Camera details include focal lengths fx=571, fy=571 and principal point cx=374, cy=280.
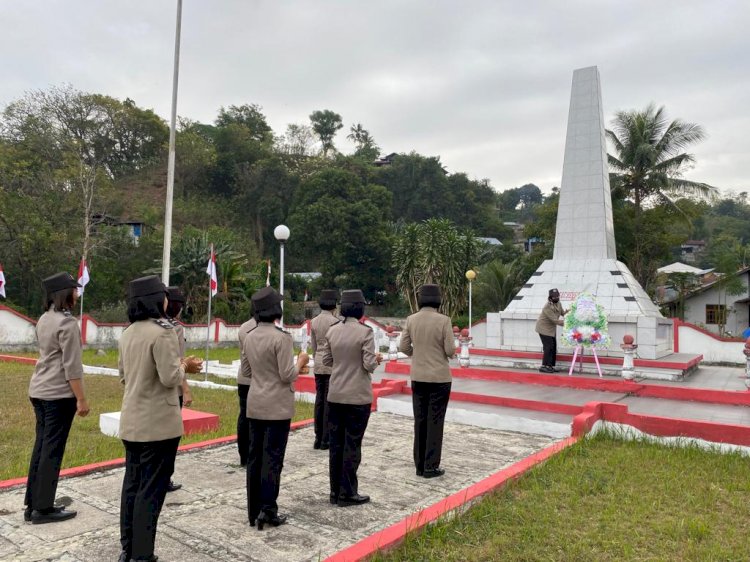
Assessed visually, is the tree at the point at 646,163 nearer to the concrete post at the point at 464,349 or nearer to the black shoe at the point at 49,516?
the concrete post at the point at 464,349

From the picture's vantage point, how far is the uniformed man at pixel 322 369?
5961mm

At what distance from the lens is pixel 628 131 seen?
20.8m

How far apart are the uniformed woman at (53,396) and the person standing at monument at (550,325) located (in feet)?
26.1

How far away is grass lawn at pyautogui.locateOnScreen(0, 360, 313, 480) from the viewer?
219 inches

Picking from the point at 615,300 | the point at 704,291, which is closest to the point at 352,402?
the point at 615,300

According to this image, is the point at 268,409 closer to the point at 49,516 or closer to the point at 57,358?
the point at 57,358

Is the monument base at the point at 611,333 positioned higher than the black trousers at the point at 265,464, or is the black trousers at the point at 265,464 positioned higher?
the monument base at the point at 611,333

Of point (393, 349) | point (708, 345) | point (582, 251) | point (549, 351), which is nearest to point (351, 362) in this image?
point (549, 351)

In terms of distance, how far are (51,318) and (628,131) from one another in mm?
21132

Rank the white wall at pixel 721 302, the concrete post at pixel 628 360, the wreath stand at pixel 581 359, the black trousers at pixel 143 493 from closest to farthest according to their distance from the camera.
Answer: the black trousers at pixel 143 493 → the concrete post at pixel 628 360 → the wreath stand at pixel 581 359 → the white wall at pixel 721 302

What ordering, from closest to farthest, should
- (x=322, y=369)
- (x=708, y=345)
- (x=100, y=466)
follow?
1. (x=100, y=466)
2. (x=322, y=369)
3. (x=708, y=345)

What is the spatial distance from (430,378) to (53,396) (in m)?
2.98

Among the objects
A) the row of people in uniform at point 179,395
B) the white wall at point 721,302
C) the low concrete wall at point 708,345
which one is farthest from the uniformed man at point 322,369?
the white wall at point 721,302

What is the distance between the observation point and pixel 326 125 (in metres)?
50.3
